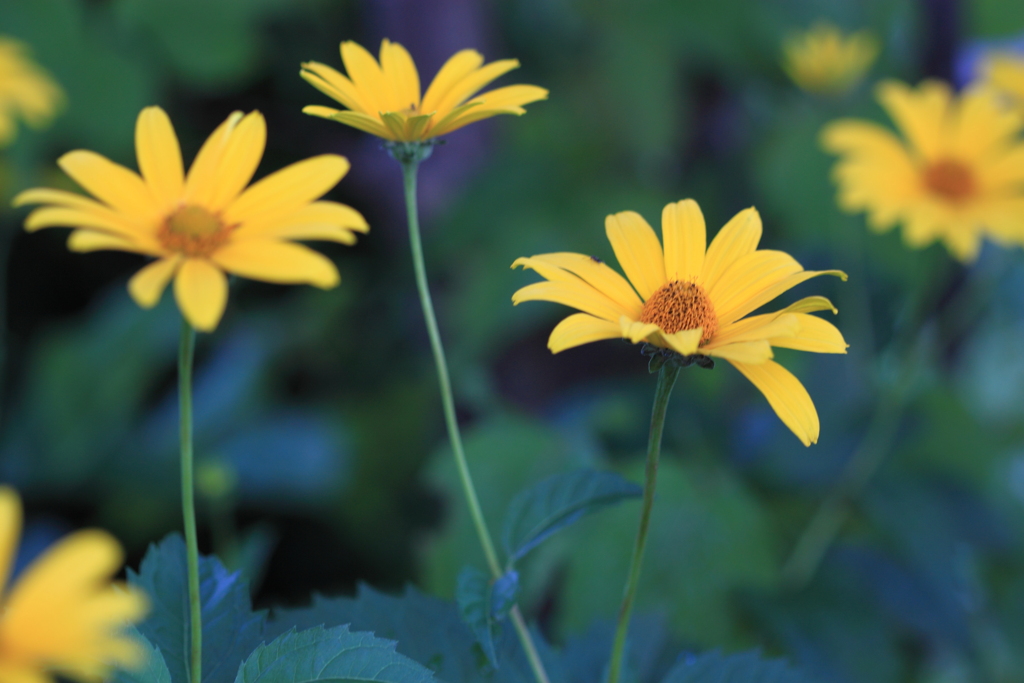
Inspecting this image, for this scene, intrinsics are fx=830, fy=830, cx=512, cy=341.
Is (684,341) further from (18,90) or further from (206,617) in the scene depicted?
(18,90)

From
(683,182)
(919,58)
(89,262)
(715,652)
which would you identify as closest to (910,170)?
(919,58)

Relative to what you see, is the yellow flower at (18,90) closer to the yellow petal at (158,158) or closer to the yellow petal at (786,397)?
the yellow petal at (158,158)

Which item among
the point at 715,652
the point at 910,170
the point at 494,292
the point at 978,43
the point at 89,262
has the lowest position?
the point at 715,652

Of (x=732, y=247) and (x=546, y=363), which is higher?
(x=546, y=363)

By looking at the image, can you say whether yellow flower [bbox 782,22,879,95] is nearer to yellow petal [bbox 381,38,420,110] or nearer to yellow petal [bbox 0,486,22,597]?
yellow petal [bbox 381,38,420,110]

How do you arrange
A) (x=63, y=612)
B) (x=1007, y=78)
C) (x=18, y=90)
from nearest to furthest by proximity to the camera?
(x=63, y=612) < (x=1007, y=78) < (x=18, y=90)

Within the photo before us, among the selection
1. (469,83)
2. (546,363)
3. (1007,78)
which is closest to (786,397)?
(469,83)

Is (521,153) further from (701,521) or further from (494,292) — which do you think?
(701,521)
